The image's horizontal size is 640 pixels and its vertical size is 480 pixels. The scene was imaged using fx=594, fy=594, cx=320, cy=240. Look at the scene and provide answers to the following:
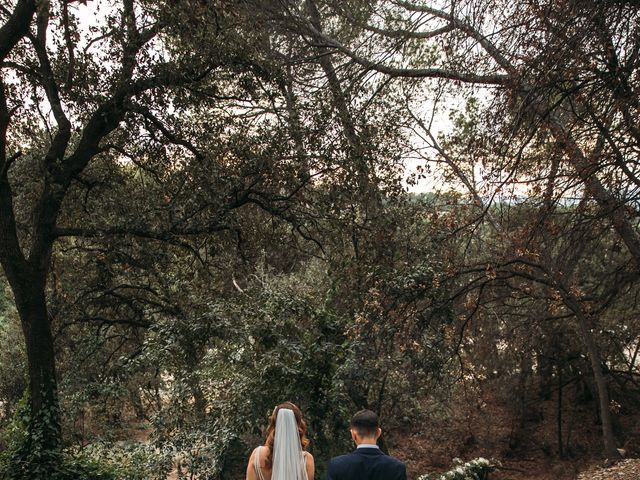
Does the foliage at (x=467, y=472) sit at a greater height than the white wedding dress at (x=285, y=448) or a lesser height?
lesser

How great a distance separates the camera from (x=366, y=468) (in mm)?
3527

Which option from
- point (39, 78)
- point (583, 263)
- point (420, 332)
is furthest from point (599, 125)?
point (583, 263)

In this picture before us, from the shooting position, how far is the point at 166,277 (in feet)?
44.7

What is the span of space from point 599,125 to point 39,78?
9.03 meters

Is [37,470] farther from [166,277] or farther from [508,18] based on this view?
[508,18]

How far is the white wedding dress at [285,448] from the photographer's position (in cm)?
464

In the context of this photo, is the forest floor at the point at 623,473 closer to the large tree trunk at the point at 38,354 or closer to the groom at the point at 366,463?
the groom at the point at 366,463

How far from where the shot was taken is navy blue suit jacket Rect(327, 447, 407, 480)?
3523 millimetres

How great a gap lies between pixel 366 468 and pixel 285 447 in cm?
128

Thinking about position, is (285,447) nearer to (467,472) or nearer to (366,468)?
(366,468)

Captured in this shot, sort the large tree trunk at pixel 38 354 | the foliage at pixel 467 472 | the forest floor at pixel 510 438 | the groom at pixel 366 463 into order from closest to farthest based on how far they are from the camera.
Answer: the groom at pixel 366 463
the large tree trunk at pixel 38 354
the foliage at pixel 467 472
the forest floor at pixel 510 438

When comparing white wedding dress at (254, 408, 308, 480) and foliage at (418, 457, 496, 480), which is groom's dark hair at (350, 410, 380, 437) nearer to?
white wedding dress at (254, 408, 308, 480)

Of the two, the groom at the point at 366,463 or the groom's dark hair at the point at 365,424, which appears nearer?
the groom at the point at 366,463

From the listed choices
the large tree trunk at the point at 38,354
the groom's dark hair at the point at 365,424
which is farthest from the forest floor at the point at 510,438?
the groom's dark hair at the point at 365,424
